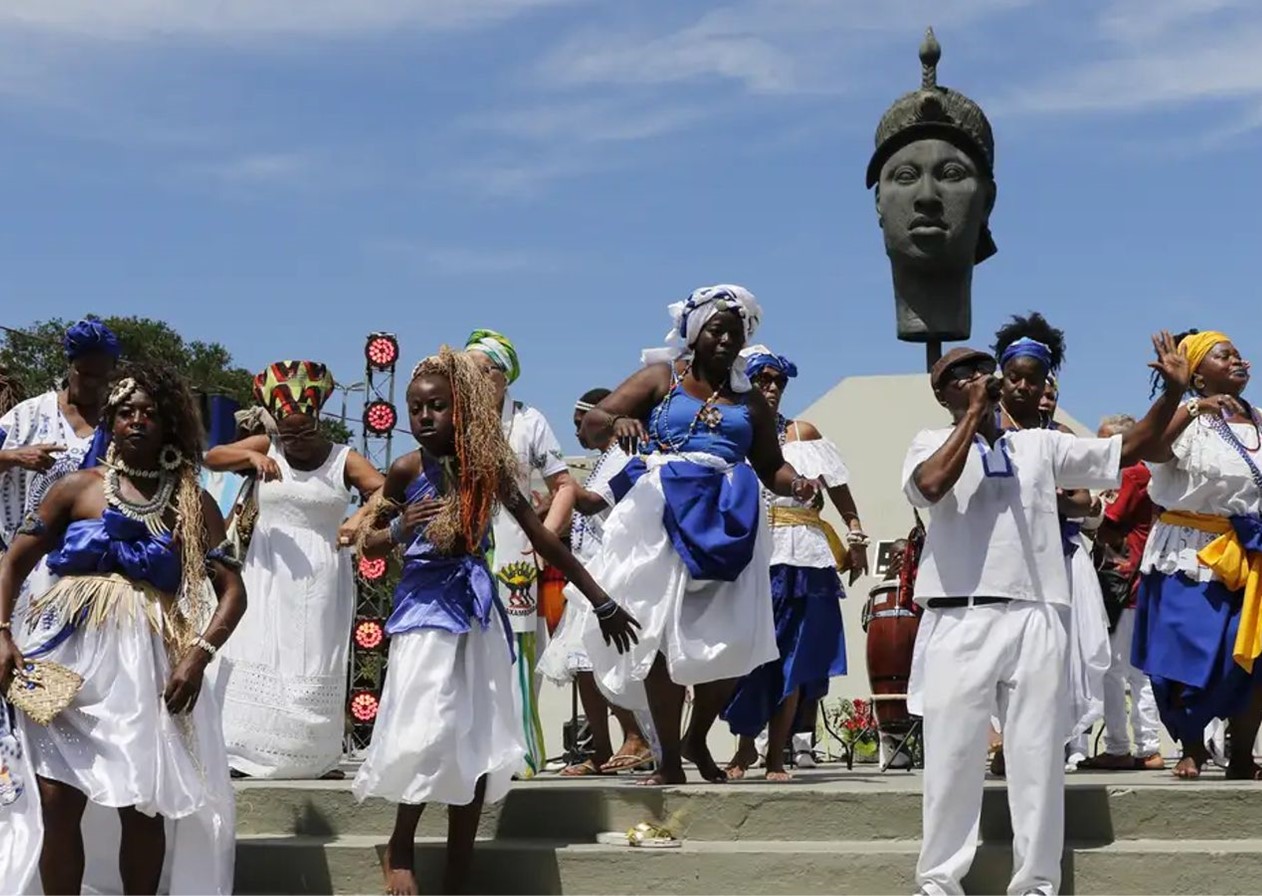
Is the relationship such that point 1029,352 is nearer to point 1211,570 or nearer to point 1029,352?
point 1029,352

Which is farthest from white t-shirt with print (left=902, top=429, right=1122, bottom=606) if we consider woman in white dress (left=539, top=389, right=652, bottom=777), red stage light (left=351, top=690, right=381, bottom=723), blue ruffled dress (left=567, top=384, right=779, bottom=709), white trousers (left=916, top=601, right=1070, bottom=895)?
red stage light (left=351, top=690, right=381, bottom=723)

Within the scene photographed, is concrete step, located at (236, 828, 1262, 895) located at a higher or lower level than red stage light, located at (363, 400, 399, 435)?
lower

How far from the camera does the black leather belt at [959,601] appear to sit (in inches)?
254

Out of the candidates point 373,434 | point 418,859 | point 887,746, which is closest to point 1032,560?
point 418,859

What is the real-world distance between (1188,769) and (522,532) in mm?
3181

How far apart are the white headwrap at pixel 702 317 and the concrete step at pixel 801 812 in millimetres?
1736

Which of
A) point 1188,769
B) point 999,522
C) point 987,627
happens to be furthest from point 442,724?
point 1188,769

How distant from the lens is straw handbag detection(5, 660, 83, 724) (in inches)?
239

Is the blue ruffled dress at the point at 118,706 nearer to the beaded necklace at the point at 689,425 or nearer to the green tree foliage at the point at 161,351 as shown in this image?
the beaded necklace at the point at 689,425

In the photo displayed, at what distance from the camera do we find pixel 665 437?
7.68 meters

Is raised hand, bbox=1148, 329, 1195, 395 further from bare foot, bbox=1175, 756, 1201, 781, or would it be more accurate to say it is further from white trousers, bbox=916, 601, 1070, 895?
bare foot, bbox=1175, 756, 1201, 781

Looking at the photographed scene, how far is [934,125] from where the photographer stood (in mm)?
15773

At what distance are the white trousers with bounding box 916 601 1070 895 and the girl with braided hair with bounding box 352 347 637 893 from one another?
46.7 inches

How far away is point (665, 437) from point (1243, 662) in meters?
2.59
